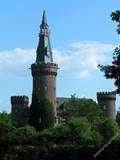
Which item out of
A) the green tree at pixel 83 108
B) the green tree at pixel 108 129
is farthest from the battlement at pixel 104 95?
the green tree at pixel 108 129

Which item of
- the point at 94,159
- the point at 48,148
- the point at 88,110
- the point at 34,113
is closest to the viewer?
the point at 94,159

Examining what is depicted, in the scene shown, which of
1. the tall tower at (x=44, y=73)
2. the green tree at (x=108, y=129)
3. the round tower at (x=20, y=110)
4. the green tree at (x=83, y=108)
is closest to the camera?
the green tree at (x=108, y=129)

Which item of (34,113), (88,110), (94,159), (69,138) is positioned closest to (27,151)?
(94,159)

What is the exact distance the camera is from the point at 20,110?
171 metres

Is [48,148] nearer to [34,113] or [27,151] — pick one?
[27,151]

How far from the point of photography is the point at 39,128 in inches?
5866

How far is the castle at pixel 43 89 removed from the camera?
161 meters

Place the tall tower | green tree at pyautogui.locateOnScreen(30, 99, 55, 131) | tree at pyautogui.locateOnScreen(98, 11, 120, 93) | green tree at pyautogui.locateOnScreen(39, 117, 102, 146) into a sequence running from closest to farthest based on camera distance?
tree at pyautogui.locateOnScreen(98, 11, 120, 93) < green tree at pyautogui.locateOnScreen(39, 117, 102, 146) < green tree at pyautogui.locateOnScreen(30, 99, 55, 131) < the tall tower

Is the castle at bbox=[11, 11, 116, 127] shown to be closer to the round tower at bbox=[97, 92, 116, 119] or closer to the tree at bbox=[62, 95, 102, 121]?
the round tower at bbox=[97, 92, 116, 119]

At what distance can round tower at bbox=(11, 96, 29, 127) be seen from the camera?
553ft

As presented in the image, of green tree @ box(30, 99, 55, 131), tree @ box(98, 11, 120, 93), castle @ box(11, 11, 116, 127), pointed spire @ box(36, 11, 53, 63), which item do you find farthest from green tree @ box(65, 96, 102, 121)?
tree @ box(98, 11, 120, 93)

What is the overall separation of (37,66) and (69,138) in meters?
47.8

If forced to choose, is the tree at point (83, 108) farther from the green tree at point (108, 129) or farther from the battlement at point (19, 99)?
the green tree at point (108, 129)

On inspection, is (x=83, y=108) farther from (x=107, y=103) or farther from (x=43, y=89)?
(x=107, y=103)
